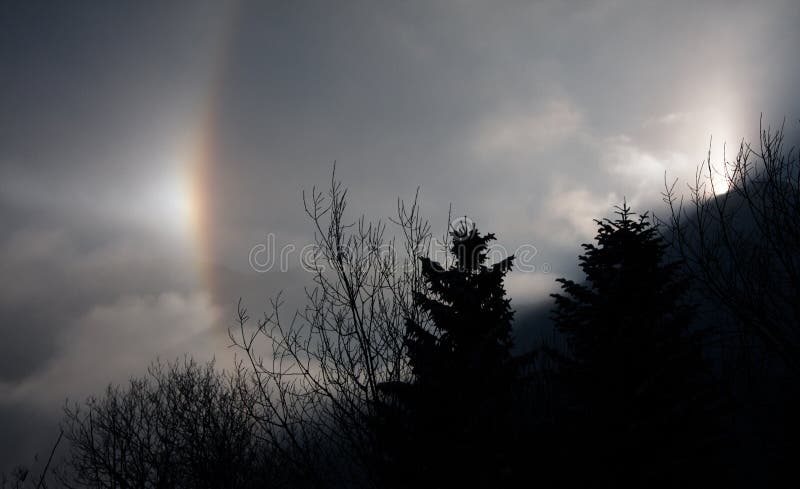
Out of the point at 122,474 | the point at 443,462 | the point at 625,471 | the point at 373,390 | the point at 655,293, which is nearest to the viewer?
the point at 373,390

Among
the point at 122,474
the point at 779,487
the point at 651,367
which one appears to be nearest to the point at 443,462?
the point at 651,367

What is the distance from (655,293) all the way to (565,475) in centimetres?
832

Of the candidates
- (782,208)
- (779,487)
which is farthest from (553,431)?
(779,487)

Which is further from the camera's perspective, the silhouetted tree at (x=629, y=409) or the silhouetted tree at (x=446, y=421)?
the silhouetted tree at (x=629, y=409)

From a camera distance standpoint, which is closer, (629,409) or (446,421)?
(446,421)

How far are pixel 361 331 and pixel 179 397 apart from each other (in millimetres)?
21580

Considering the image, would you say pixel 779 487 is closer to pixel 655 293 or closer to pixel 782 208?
pixel 655 293

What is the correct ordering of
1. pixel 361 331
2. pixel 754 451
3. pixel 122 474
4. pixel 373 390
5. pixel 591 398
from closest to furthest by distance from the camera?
pixel 373 390 → pixel 361 331 → pixel 591 398 → pixel 754 451 → pixel 122 474

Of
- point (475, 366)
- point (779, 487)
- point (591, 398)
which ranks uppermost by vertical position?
point (475, 366)

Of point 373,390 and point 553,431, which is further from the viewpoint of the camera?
point 553,431

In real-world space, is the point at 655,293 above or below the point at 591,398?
above

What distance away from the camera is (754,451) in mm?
16609

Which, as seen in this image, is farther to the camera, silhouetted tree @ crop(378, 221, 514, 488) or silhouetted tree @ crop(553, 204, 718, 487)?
silhouetted tree @ crop(553, 204, 718, 487)

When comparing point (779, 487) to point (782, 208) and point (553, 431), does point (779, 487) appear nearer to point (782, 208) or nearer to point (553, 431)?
point (553, 431)
